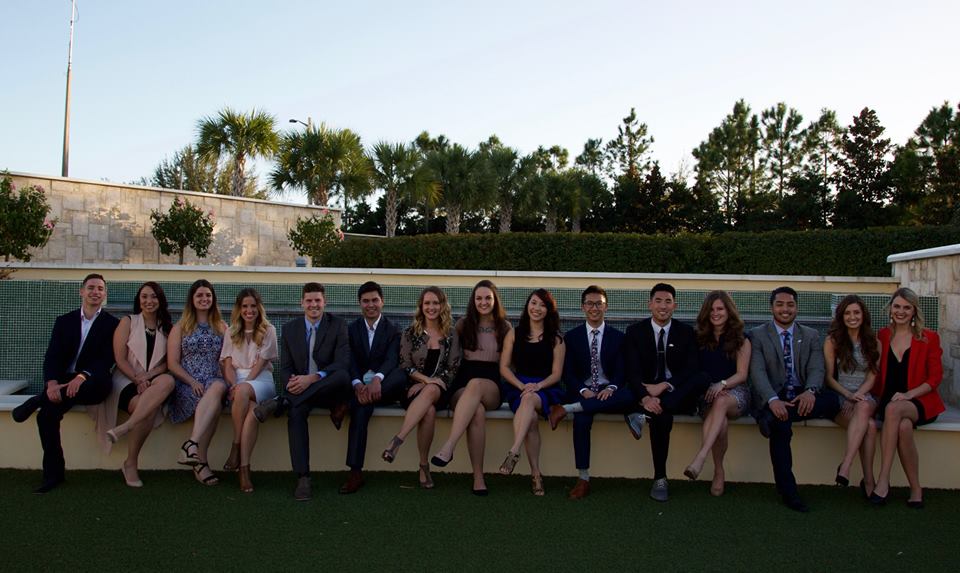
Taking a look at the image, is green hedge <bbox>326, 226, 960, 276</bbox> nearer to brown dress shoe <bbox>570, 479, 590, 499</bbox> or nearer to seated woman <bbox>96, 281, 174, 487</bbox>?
brown dress shoe <bbox>570, 479, 590, 499</bbox>

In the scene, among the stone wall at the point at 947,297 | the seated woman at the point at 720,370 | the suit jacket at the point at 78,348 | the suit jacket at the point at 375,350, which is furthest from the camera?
the stone wall at the point at 947,297

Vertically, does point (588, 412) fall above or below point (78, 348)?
below

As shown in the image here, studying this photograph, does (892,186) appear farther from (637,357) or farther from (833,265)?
(637,357)

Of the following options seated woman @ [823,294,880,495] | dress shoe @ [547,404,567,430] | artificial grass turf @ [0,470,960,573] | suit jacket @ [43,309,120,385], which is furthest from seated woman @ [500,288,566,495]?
suit jacket @ [43,309,120,385]

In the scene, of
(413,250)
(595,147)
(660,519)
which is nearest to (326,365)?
(660,519)

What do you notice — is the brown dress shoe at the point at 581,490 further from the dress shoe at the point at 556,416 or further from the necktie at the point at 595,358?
the necktie at the point at 595,358

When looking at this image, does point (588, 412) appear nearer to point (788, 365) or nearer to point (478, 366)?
point (478, 366)

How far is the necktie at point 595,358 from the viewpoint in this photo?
16.5ft

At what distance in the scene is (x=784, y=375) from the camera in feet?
15.9

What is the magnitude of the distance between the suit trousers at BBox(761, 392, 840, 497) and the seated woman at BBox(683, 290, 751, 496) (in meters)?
0.24

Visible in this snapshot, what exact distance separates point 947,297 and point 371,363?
4.43 metres

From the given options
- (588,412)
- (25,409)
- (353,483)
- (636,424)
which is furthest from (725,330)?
(25,409)

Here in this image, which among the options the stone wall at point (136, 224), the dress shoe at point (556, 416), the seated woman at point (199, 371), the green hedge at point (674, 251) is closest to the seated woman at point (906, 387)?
the dress shoe at point (556, 416)

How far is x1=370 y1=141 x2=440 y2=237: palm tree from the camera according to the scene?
24.6m
